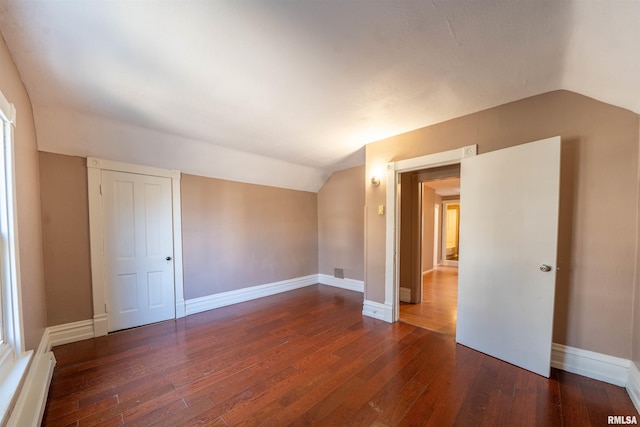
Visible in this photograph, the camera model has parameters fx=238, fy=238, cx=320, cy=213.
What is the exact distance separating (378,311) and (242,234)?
2.55 m

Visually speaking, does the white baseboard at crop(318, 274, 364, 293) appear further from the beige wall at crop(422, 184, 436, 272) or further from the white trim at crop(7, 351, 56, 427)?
the white trim at crop(7, 351, 56, 427)

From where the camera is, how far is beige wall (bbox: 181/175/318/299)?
3.63 m

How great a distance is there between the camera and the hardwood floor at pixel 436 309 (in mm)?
3150

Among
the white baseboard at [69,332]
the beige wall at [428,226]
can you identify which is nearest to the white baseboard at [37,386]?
the white baseboard at [69,332]

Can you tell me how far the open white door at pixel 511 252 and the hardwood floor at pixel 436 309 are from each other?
542 millimetres

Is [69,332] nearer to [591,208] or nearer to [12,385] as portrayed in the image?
[12,385]

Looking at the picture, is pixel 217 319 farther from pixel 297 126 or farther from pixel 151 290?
pixel 297 126

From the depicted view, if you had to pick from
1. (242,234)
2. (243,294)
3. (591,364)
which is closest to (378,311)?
(591,364)

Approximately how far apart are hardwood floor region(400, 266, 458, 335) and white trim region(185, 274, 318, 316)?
6.73 ft

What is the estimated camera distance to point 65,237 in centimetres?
271

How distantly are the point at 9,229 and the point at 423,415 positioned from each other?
3064mm

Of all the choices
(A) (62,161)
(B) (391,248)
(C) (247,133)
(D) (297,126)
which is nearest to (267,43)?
(D) (297,126)

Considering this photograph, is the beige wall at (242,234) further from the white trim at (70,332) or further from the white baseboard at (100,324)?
the white trim at (70,332)

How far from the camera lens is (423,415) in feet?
5.41
